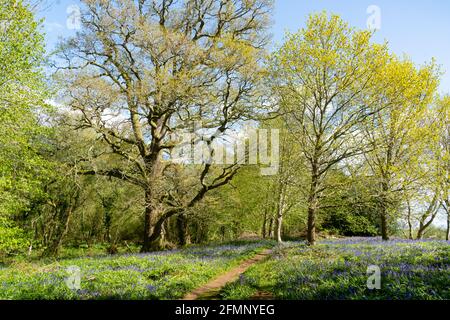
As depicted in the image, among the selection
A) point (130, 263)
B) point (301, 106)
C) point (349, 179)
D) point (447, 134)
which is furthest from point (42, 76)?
point (447, 134)

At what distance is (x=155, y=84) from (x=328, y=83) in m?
9.93

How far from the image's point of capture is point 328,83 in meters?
16.8

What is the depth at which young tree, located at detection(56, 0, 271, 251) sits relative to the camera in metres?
19.2

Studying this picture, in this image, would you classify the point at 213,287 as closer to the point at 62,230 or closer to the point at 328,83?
the point at 328,83

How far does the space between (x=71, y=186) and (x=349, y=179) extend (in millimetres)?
23986

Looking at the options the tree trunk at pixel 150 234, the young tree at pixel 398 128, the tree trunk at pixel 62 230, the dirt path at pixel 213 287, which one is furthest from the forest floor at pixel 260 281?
the tree trunk at pixel 62 230

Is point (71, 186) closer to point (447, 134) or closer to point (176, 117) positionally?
point (176, 117)

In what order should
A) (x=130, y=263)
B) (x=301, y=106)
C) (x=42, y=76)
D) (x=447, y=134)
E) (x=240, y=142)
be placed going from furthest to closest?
(x=447, y=134) < (x=240, y=142) < (x=301, y=106) < (x=42, y=76) < (x=130, y=263)

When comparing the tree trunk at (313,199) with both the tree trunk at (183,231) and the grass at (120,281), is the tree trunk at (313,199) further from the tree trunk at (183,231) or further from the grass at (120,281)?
the tree trunk at (183,231)

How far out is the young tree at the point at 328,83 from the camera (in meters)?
16.4

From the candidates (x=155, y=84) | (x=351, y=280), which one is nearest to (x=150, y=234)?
(x=155, y=84)

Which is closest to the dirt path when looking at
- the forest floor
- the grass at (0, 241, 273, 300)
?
the forest floor

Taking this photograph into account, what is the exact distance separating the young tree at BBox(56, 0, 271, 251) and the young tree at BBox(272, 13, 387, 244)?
3.39 meters

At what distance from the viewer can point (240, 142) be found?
2522cm
